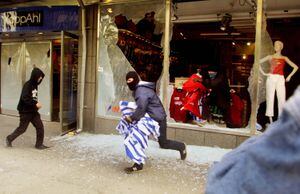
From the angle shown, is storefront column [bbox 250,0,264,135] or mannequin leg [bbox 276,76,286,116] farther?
mannequin leg [bbox 276,76,286,116]

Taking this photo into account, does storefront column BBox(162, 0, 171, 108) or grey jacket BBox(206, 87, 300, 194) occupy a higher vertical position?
storefront column BBox(162, 0, 171, 108)

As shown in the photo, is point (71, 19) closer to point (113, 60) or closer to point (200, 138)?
point (113, 60)

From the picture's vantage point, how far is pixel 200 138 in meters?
7.45

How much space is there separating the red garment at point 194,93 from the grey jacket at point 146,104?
1.81m

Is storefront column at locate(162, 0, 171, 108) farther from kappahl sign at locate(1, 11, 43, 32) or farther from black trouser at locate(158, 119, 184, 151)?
kappahl sign at locate(1, 11, 43, 32)

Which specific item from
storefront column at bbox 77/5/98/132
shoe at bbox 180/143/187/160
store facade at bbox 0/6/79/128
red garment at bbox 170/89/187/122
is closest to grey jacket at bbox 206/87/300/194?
shoe at bbox 180/143/187/160

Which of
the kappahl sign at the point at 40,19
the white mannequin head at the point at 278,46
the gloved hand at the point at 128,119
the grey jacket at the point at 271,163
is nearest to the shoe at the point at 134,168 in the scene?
the gloved hand at the point at 128,119

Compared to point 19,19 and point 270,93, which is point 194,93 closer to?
point 270,93

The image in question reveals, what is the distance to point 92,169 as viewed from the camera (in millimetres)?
6012

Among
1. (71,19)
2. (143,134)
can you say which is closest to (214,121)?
(143,134)

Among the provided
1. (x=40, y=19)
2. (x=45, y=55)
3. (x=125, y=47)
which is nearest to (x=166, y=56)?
(x=125, y=47)

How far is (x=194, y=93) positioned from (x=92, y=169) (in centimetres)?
275

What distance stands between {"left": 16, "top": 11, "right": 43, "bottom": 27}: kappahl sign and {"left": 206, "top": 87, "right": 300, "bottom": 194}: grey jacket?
9041 mm

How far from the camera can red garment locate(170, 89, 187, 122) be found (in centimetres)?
786
